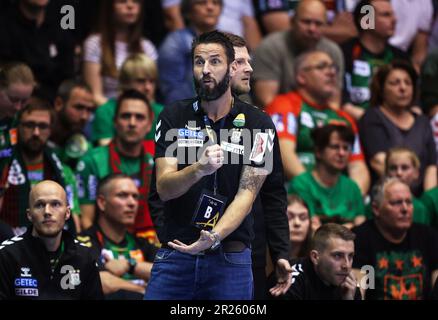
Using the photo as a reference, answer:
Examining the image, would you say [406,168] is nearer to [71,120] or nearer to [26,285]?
[71,120]

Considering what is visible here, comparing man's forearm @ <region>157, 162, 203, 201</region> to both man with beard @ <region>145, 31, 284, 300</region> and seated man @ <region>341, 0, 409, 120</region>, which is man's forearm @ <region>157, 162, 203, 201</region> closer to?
man with beard @ <region>145, 31, 284, 300</region>

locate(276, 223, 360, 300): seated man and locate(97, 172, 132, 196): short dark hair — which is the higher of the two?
locate(97, 172, 132, 196): short dark hair

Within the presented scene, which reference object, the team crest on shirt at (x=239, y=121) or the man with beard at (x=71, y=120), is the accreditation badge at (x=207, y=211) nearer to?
the team crest on shirt at (x=239, y=121)

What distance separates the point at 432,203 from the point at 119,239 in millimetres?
2725

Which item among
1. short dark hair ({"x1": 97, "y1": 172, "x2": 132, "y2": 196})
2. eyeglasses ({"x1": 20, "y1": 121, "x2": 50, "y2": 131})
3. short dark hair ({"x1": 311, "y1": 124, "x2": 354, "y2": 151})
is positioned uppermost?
eyeglasses ({"x1": 20, "y1": 121, "x2": 50, "y2": 131})

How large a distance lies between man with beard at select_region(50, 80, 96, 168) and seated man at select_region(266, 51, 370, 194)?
1572mm

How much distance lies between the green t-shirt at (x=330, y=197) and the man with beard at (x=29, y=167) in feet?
5.97

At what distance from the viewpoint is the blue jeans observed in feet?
16.8

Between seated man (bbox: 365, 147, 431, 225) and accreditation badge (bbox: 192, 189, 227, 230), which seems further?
seated man (bbox: 365, 147, 431, 225)

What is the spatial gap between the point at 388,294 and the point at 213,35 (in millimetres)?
3260

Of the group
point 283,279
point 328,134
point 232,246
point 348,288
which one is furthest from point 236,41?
point 328,134

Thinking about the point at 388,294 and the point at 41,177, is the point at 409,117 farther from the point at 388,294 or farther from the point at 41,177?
the point at 41,177

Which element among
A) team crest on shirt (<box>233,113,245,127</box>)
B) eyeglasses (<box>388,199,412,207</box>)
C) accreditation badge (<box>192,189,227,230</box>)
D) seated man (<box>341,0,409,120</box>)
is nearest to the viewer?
accreditation badge (<box>192,189,227,230</box>)

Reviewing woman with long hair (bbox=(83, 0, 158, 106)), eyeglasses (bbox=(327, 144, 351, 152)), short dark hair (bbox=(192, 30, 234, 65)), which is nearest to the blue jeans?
short dark hair (bbox=(192, 30, 234, 65))
